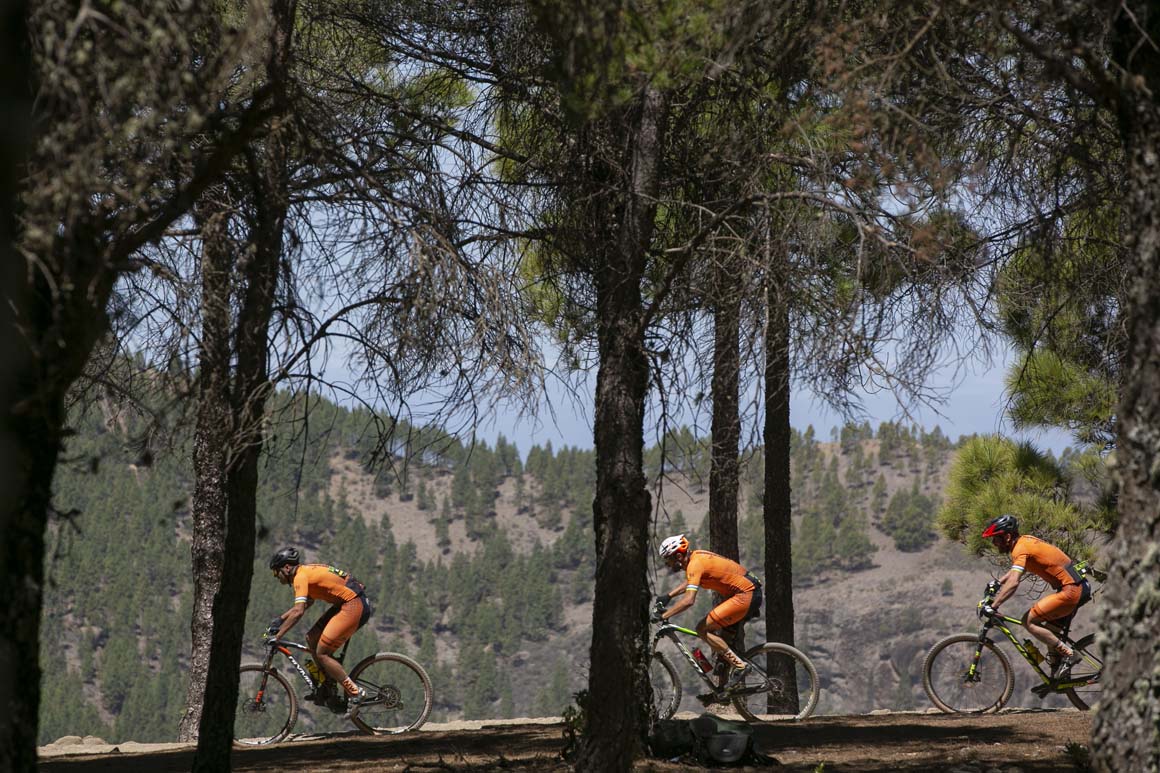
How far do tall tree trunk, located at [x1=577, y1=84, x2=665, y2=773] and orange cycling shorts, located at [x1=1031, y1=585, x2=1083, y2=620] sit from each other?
15.0ft

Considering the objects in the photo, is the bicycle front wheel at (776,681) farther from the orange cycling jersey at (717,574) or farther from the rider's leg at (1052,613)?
the rider's leg at (1052,613)

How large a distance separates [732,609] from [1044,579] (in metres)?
2.65

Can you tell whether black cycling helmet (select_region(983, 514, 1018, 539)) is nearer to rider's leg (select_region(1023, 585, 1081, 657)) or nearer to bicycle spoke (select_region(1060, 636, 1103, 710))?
rider's leg (select_region(1023, 585, 1081, 657))

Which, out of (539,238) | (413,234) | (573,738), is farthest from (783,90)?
(573,738)

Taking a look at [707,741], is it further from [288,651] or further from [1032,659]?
[1032,659]

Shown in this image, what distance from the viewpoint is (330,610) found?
10.1 metres

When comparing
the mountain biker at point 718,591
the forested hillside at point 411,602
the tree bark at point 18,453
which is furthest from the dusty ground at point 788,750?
the forested hillside at point 411,602

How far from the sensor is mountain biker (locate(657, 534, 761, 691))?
978 centimetres

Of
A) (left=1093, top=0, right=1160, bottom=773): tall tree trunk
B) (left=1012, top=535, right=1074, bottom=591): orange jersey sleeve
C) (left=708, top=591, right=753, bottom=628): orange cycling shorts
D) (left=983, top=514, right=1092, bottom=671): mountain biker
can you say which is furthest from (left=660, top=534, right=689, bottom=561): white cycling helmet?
(left=1093, top=0, right=1160, bottom=773): tall tree trunk

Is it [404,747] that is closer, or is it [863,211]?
[863,211]

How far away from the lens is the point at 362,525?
7416 inches

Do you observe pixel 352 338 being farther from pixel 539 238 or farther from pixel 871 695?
pixel 871 695

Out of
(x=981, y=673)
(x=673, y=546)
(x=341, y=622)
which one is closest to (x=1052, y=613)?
(x=981, y=673)

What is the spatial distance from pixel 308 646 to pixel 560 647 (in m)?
179
